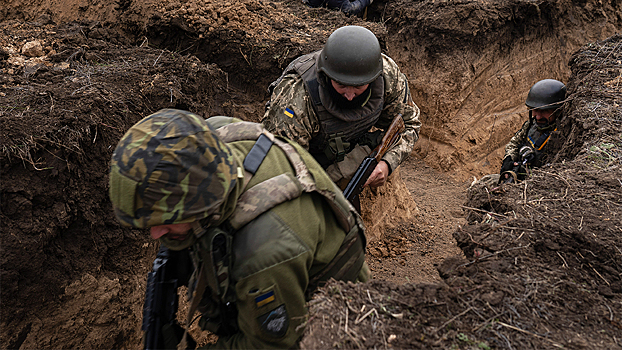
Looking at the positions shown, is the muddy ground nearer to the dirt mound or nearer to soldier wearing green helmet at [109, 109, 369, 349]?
the dirt mound

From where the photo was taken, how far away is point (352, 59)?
3.19 meters

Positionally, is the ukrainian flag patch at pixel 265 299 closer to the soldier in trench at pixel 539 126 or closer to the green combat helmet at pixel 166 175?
the green combat helmet at pixel 166 175

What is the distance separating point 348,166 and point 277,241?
2.23 metres

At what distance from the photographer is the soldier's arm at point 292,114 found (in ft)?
11.2

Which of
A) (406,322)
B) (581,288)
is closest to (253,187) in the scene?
(406,322)

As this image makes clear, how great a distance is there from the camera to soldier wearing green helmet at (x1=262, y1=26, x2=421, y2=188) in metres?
3.25

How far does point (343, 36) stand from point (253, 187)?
1.94m

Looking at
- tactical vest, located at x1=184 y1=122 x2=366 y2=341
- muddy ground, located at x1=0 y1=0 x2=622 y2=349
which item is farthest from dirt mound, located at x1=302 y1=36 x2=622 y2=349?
tactical vest, located at x1=184 y1=122 x2=366 y2=341

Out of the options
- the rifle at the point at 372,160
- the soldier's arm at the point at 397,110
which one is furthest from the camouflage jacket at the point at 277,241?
the soldier's arm at the point at 397,110

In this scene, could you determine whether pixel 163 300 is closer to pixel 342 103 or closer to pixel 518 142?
pixel 342 103

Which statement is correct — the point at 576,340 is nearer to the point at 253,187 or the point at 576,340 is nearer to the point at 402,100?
the point at 253,187

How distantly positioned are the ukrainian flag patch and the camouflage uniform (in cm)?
182

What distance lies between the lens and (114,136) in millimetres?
3299

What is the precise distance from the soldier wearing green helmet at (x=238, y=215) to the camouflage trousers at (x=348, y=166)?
5.57 feet
